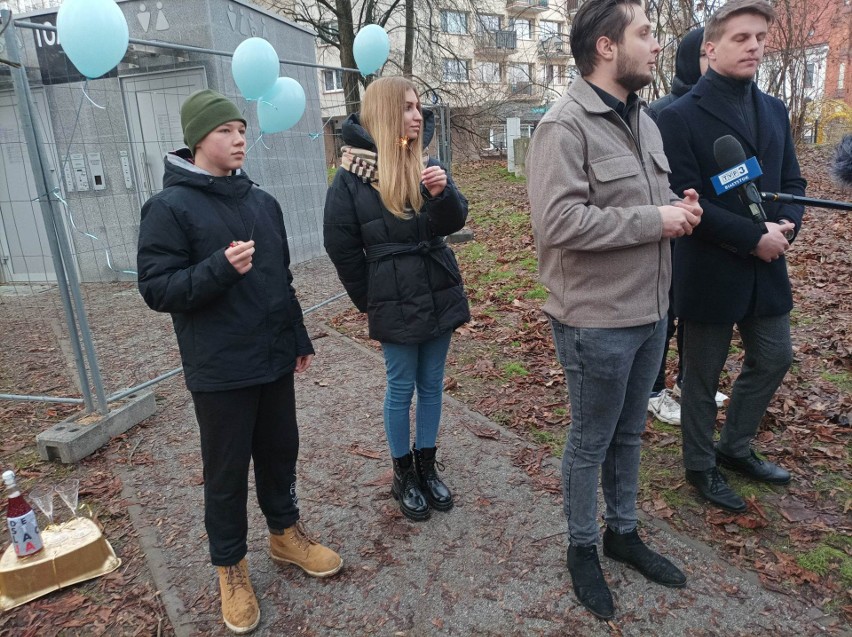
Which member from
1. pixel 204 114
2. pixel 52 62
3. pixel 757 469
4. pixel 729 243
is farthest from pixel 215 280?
pixel 52 62

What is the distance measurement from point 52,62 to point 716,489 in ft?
29.9

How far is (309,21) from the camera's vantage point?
21.0 m

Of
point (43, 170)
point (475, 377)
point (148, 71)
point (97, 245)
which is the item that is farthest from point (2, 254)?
point (475, 377)

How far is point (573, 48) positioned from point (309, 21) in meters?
21.2

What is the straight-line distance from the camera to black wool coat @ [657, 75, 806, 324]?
2.87m

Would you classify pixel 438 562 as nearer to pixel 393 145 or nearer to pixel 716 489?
pixel 716 489

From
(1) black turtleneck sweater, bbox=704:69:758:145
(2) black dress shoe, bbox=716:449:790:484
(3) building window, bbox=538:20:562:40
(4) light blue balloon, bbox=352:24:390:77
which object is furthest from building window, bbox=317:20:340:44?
(2) black dress shoe, bbox=716:449:790:484

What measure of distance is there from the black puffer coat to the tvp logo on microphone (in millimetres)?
1168

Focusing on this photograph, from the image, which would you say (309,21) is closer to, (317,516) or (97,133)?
(97,133)

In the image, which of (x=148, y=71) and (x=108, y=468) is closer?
(x=108, y=468)

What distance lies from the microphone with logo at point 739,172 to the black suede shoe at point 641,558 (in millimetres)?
1510

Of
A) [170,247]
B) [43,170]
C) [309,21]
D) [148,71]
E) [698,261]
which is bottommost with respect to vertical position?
[698,261]

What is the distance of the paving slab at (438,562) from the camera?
8.30ft

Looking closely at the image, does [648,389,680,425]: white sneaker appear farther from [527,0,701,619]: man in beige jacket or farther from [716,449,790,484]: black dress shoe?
[527,0,701,619]: man in beige jacket
